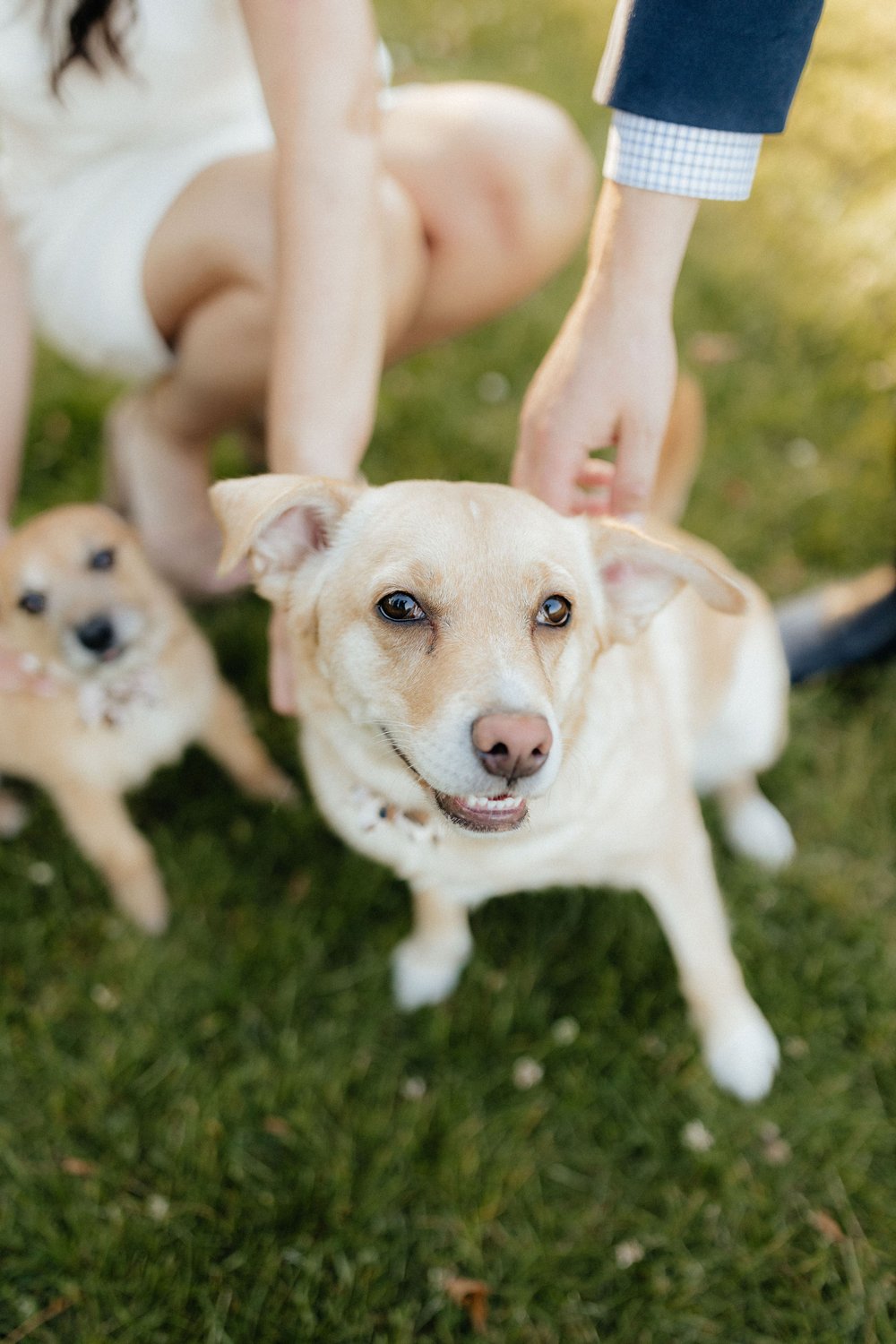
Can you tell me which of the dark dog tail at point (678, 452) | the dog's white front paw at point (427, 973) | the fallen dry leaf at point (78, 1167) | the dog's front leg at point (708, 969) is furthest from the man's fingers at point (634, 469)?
the fallen dry leaf at point (78, 1167)

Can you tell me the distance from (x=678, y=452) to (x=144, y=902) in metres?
1.83

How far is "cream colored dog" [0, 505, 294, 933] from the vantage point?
241 cm

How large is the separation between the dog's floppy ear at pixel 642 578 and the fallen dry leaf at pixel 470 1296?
1.36 metres

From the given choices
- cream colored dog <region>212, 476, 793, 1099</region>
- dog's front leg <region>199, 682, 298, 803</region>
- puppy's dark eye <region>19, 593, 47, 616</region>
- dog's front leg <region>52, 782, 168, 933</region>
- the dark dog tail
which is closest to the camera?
cream colored dog <region>212, 476, 793, 1099</region>

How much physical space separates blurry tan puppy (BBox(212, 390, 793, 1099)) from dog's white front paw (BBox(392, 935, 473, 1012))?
0.13m

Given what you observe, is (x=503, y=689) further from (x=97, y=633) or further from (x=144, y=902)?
(x=144, y=902)

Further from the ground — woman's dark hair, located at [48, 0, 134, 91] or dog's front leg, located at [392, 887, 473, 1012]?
woman's dark hair, located at [48, 0, 134, 91]

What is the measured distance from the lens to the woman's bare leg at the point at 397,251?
7.86 ft

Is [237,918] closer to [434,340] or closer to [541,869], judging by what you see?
[541,869]

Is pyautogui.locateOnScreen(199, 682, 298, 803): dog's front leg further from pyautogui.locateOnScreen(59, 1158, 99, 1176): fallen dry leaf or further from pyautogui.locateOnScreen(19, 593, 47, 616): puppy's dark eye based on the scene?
pyautogui.locateOnScreen(59, 1158, 99, 1176): fallen dry leaf

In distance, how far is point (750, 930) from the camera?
247cm

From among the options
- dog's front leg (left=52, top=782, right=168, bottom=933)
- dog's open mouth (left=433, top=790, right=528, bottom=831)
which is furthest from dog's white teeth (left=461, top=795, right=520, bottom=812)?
dog's front leg (left=52, top=782, right=168, bottom=933)

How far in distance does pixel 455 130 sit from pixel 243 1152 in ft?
8.75

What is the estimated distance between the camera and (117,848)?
8.43 feet
